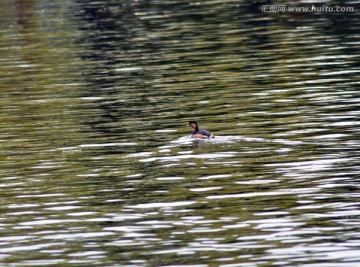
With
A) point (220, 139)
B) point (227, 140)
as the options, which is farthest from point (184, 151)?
point (227, 140)

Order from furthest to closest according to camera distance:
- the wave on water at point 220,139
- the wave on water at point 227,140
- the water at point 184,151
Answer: the wave on water at point 220,139, the wave on water at point 227,140, the water at point 184,151

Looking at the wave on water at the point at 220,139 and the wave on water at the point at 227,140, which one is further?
the wave on water at the point at 220,139

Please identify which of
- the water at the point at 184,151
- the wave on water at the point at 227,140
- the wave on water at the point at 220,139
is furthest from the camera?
the wave on water at the point at 220,139

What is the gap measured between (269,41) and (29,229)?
35346 millimetres

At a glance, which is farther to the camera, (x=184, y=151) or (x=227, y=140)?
(x=227, y=140)

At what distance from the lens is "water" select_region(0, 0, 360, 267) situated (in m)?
20.6

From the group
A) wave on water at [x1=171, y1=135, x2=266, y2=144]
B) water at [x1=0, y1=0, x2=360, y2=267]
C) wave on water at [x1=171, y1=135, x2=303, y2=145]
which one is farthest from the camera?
wave on water at [x1=171, y1=135, x2=266, y2=144]

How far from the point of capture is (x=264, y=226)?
2134 centimetres

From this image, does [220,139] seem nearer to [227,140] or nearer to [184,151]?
[227,140]

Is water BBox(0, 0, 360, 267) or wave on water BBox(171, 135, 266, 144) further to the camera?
wave on water BBox(171, 135, 266, 144)

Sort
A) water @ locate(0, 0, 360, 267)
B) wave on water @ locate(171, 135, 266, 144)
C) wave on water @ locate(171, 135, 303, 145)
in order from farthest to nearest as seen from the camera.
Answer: wave on water @ locate(171, 135, 266, 144)
wave on water @ locate(171, 135, 303, 145)
water @ locate(0, 0, 360, 267)

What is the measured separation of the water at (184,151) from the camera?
67.6 ft

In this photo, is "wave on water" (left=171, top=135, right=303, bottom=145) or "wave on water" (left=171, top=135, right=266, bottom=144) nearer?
"wave on water" (left=171, top=135, right=303, bottom=145)

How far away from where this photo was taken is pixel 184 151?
29.9 m
